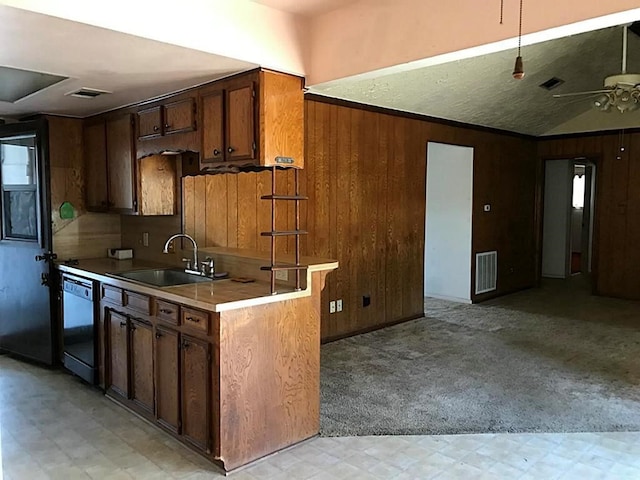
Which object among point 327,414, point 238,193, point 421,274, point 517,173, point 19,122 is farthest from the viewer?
point 517,173

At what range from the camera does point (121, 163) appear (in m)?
4.15

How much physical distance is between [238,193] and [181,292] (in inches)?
52.8

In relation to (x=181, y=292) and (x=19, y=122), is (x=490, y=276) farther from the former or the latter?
(x=19, y=122)

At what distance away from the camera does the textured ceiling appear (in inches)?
196

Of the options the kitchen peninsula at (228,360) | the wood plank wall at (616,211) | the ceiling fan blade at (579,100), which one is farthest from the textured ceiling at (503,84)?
the kitchen peninsula at (228,360)

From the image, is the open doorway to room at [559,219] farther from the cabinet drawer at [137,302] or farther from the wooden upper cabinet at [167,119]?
the cabinet drawer at [137,302]

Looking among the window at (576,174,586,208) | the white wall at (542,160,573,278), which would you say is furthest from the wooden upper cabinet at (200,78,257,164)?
the window at (576,174,586,208)

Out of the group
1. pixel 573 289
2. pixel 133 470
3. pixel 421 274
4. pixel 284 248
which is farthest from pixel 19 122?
pixel 573 289

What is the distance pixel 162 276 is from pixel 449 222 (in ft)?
14.3

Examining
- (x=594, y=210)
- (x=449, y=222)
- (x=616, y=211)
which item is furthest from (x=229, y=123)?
(x=594, y=210)

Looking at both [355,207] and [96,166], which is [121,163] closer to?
[96,166]

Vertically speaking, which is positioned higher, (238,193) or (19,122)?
(19,122)

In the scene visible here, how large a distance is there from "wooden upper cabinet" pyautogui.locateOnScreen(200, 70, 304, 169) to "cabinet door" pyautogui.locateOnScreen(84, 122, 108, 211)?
164cm

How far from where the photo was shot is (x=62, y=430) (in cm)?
320
